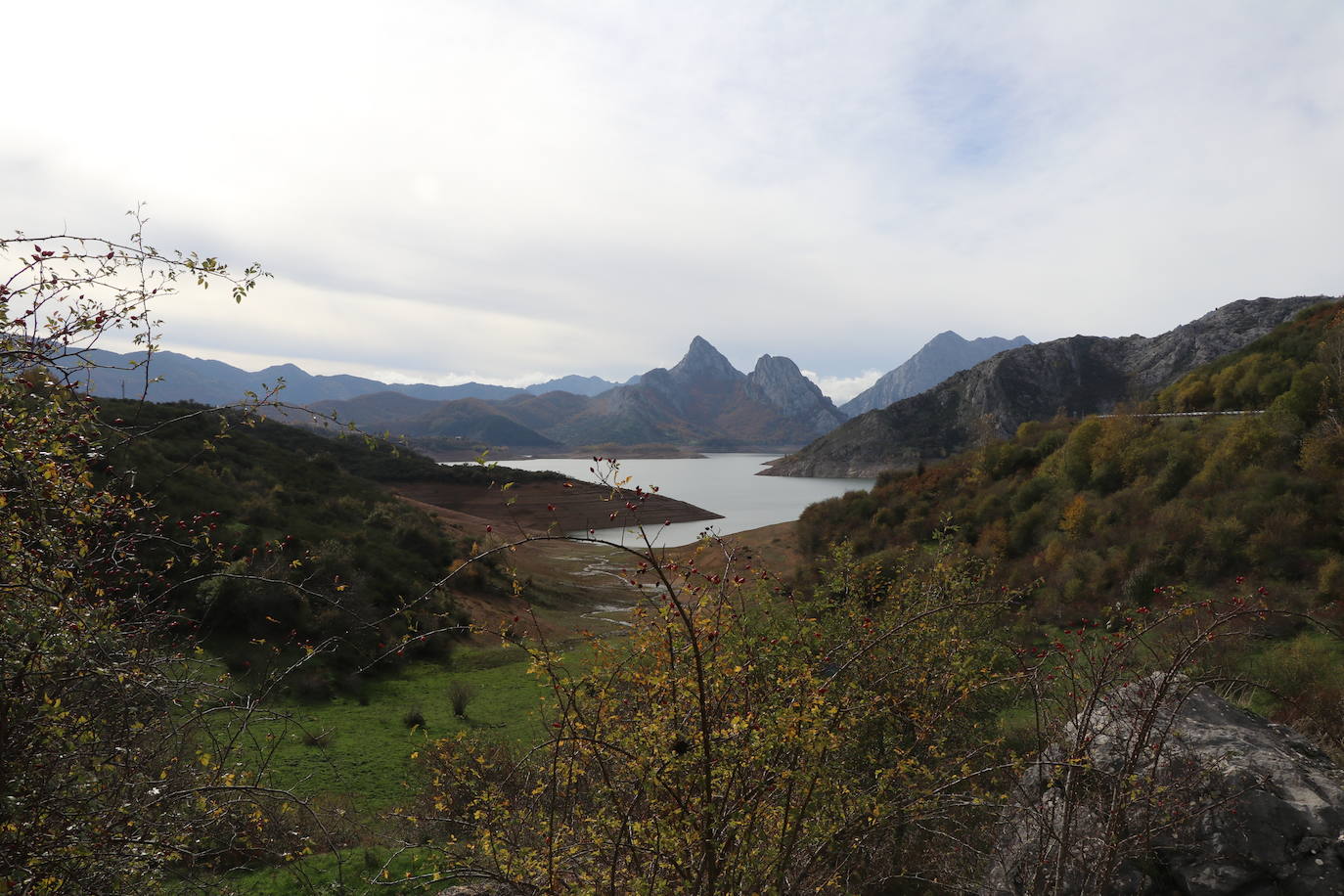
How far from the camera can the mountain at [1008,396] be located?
5027 inches

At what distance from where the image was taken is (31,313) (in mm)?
3910

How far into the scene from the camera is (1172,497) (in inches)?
1137

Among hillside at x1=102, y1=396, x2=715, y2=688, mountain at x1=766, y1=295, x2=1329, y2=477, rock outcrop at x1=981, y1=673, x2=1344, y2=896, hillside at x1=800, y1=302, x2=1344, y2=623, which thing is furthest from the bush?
mountain at x1=766, y1=295, x2=1329, y2=477

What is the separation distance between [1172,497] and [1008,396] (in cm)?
12528

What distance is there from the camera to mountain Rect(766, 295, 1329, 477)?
127688 mm

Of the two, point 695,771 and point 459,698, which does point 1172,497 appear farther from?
point 695,771

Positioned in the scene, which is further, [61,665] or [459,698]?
[459,698]

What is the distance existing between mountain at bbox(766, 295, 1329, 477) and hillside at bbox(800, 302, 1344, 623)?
84.0 m

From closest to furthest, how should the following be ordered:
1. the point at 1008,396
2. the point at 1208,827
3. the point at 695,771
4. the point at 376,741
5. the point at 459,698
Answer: the point at 695,771, the point at 1208,827, the point at 376,741, the point at 459,698, the point at 1008,396

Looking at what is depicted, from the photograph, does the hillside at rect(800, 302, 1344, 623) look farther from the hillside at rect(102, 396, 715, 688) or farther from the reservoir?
the hillside at rect(102, 396, 715, 688)

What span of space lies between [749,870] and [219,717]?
1428cm

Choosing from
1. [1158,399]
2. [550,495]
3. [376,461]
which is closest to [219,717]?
[550,495]

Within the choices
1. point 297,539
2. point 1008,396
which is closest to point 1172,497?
point 297,539

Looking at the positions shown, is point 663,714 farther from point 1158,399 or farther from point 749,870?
point 1158,399
